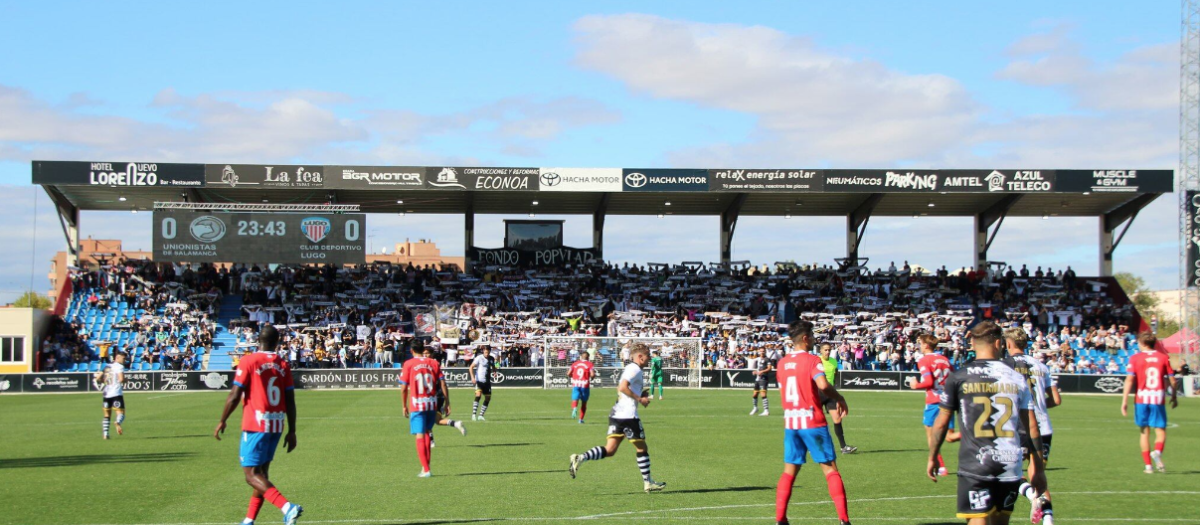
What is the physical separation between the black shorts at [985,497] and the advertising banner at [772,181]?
4591 cm

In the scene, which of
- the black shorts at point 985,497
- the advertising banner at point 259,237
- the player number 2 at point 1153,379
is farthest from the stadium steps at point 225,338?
the black shorts at point 985,497

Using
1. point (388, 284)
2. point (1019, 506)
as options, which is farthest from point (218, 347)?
point (1019, 506)

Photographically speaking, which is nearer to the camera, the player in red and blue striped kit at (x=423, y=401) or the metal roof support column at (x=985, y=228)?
the player in red and blue striped kit at (x=423, y=401)

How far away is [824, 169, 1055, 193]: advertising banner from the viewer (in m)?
53.3

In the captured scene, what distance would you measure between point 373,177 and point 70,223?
17374 mm

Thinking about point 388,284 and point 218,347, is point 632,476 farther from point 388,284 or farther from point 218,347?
point 388,284

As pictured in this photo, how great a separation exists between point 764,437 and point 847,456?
372cm

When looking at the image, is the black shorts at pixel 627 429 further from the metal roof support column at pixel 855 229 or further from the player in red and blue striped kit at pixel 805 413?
the metal roof support column at pixel 855 229

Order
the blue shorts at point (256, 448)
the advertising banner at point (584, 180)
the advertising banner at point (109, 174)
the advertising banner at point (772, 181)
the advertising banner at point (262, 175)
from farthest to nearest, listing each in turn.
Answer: the advertising banner at point (772, 181), the advertising banner at point (584, 180), the advertising banner at point (262, 175), the advertising banner at point (109, 174), the blue shorts at point (256, 448)

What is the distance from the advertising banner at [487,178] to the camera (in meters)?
52.8

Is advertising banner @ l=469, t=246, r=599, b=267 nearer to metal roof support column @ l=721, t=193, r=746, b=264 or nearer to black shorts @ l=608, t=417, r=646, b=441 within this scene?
metal roof support column @ l=721, t=193, r=746, b=264

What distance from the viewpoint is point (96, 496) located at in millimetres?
13742

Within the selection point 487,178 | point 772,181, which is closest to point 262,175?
point 487,178

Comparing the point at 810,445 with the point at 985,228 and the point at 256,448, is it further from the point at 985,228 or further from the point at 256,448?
the point at 985,228
